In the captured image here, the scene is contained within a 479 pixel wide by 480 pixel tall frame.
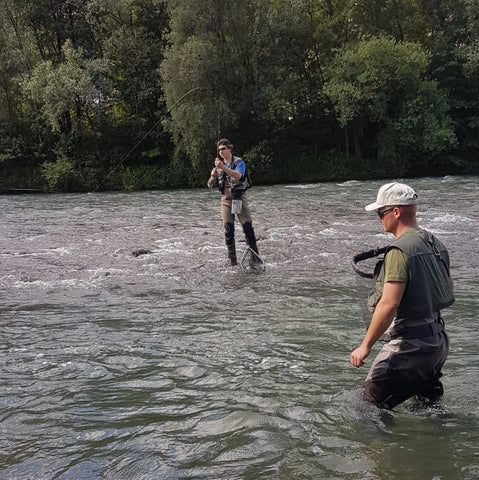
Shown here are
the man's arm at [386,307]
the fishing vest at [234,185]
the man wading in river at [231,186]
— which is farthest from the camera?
the fishing vest at [234,185]

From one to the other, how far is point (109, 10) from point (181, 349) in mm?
32084

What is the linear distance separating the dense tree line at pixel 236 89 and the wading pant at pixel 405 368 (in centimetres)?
2700

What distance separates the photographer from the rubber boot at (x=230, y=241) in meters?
10.7

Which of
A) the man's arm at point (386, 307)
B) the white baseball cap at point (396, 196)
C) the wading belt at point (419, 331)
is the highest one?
the white baseball cap at point (396, 196)

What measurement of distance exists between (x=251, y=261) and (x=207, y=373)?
5.00 m

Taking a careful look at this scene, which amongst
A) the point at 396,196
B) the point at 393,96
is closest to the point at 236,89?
the point at 393,96

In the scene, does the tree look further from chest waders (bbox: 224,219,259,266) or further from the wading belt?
the wading belt

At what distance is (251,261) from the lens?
10.4m

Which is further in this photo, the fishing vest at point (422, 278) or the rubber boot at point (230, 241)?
the rubber boot at point (230, 241)

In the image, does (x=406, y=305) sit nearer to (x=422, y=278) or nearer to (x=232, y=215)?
(x=422, y=278)

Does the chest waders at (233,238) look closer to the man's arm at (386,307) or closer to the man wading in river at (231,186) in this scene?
the man wading in river at (231,186)

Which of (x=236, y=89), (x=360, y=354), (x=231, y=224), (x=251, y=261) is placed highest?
(x=236, y=89)

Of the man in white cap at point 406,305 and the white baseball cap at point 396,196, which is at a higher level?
the white baseball cap at point 396,196

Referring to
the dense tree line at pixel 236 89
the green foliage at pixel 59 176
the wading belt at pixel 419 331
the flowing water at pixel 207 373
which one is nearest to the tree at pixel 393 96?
the dense tree line at pixel 236 89
